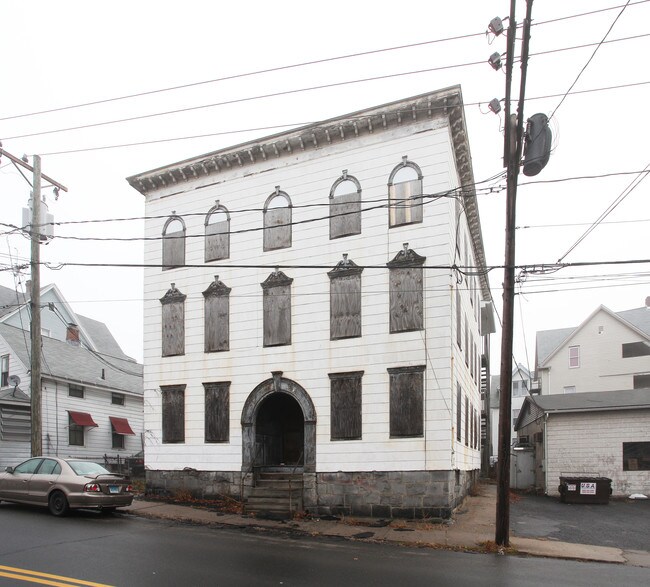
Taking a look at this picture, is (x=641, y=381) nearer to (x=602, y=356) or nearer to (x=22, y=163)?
(x=602, y=356)

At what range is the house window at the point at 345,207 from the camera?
60.3ft

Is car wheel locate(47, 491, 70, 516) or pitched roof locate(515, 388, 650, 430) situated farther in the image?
pitched roof locate(515, 388, 650, 430)

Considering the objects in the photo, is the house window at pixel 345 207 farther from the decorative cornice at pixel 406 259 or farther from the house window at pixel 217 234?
the house window at pixel 217 234

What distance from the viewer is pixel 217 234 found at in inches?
809

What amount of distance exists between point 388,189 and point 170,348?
9.02 meters

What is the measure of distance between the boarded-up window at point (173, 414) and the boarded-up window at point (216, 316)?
1865 mm

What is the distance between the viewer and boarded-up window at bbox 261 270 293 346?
62.3 ft

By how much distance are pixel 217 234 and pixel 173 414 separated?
6077 mm

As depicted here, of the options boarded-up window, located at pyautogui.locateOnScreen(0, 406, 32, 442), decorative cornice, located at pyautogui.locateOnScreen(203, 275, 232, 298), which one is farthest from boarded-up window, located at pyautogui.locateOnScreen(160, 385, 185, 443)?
boarded-up window, located at pyautogui.locateOnScreen(0, 406, 32, 442)

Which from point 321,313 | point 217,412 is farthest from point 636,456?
point 217,412

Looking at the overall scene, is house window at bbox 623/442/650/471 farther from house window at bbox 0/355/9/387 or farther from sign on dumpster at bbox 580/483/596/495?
house window at bbox 0/355/9/387

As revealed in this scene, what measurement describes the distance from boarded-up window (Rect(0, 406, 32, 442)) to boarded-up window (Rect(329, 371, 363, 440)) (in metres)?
15.4

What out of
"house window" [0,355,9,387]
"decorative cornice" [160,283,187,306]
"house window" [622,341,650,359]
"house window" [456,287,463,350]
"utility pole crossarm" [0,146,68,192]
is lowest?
"house window" [0,355,9,387]

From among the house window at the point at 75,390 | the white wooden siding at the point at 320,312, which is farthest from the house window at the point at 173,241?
the house window at the point at 75,390
